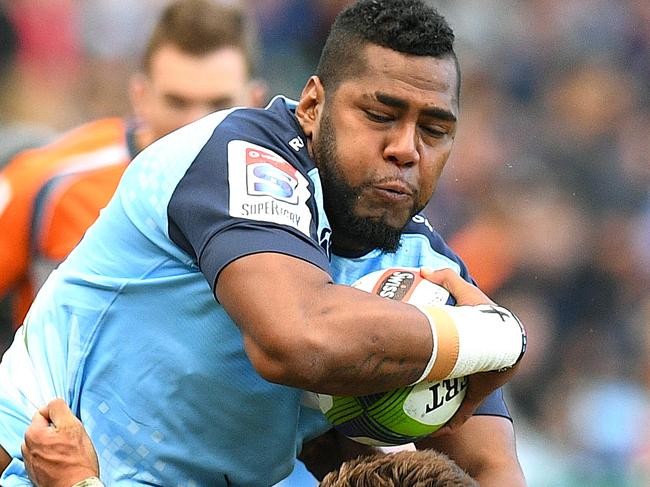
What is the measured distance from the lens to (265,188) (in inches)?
125

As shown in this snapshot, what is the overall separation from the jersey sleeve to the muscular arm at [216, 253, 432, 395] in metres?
0.05

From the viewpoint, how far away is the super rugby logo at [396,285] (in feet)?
11.0

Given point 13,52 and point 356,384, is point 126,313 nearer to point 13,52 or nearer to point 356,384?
point 356,384

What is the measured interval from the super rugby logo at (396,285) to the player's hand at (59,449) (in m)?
0.83

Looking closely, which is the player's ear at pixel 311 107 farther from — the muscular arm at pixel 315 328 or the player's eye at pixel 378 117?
the muscular arm at pixel 315 328

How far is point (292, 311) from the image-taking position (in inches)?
117

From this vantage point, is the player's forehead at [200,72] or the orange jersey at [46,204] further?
the player's forehead at [200,72]

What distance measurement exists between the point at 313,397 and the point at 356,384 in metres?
0.63

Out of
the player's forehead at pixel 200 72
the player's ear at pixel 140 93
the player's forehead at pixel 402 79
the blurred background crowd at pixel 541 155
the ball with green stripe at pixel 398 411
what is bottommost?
the blurred background crowd at pixel 541 155

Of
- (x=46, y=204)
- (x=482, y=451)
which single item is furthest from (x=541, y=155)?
(x=482, y=451)

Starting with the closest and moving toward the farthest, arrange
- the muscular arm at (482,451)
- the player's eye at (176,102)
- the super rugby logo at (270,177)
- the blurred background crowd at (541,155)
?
the super rugby logo at (270,177)
the muscular arm at (482,451)
the player's eye at (176,102)
the blurred background crowd at (541,155)

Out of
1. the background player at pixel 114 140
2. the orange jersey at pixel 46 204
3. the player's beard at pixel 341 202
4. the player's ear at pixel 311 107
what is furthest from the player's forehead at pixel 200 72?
the player's beard at pixel 341 202

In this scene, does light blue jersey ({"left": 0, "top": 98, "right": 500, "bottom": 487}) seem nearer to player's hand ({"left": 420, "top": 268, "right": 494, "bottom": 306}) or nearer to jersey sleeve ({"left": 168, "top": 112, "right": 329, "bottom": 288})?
jersey sleeve ({"left": 168, "top": 112, "right": 329, "bottom": 288})

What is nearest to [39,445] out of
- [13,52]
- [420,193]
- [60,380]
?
[60,380]
